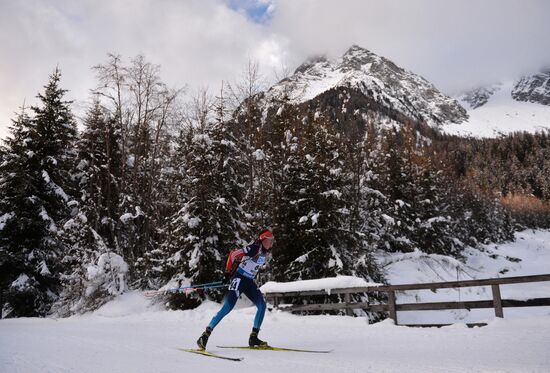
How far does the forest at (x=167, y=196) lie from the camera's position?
1625cm

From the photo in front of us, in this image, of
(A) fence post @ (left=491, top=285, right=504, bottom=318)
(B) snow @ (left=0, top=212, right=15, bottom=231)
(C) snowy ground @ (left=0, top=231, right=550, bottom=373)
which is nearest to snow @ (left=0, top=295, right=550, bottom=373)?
(C) snowy ground @ (left=0, top=231, right=550, bottom=373)

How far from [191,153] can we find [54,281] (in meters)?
8.88

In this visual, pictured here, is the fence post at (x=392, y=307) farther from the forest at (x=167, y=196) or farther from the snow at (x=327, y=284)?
the forest at (x=167, y=196)

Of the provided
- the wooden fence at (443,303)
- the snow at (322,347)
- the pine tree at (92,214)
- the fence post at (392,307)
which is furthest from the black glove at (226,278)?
the pine tree at (92,214)

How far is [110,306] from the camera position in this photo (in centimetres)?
1678

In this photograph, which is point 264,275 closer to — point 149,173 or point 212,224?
point 212,224

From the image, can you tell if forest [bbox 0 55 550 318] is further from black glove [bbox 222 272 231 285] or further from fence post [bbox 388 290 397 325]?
black glove [bbox 222 272 231 285]

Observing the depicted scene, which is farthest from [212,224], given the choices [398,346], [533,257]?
[533,257]

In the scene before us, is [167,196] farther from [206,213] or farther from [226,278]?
[226,278]

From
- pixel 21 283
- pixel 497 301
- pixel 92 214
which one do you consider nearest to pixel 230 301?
pixel 497 301

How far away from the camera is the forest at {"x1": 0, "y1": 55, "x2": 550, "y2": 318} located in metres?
16.2

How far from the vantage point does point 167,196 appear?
24.4 metres

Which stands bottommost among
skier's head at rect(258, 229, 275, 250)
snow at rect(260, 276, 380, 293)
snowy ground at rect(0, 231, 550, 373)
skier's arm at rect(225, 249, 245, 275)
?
snowy ground at rect(0, 231, 550, 373)

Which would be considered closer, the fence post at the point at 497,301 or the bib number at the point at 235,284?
the bib number at the point at 235,284
